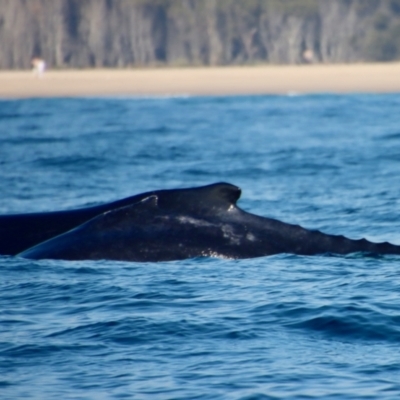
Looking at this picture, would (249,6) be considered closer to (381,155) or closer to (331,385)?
(381,155)

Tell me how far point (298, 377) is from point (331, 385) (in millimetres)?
228

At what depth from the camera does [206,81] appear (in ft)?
182

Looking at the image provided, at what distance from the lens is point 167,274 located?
8.55 metres

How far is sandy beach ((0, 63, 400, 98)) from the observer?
4912 cm

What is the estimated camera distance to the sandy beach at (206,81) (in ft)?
161

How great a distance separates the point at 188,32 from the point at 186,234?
67.2 metres

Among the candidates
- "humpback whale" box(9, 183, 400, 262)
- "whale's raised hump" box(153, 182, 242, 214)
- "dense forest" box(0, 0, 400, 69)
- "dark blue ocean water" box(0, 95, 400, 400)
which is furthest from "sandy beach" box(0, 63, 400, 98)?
"whale's raised hump" box(153, 182, 242, 214)

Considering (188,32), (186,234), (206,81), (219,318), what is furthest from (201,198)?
(188,32)

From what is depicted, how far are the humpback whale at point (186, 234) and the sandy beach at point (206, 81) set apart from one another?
3778 cm

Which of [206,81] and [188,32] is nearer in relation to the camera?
[206,81]

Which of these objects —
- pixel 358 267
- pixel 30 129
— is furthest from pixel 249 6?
pixel 358 267

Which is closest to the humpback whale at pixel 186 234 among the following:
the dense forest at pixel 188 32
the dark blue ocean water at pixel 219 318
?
the dark blue ocean water at pixel 219 318

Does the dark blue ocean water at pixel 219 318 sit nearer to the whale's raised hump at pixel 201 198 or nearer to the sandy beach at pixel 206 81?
the whale's raised hump at pixel 201 198

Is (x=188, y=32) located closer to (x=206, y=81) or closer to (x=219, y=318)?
(x=206, y=81)
